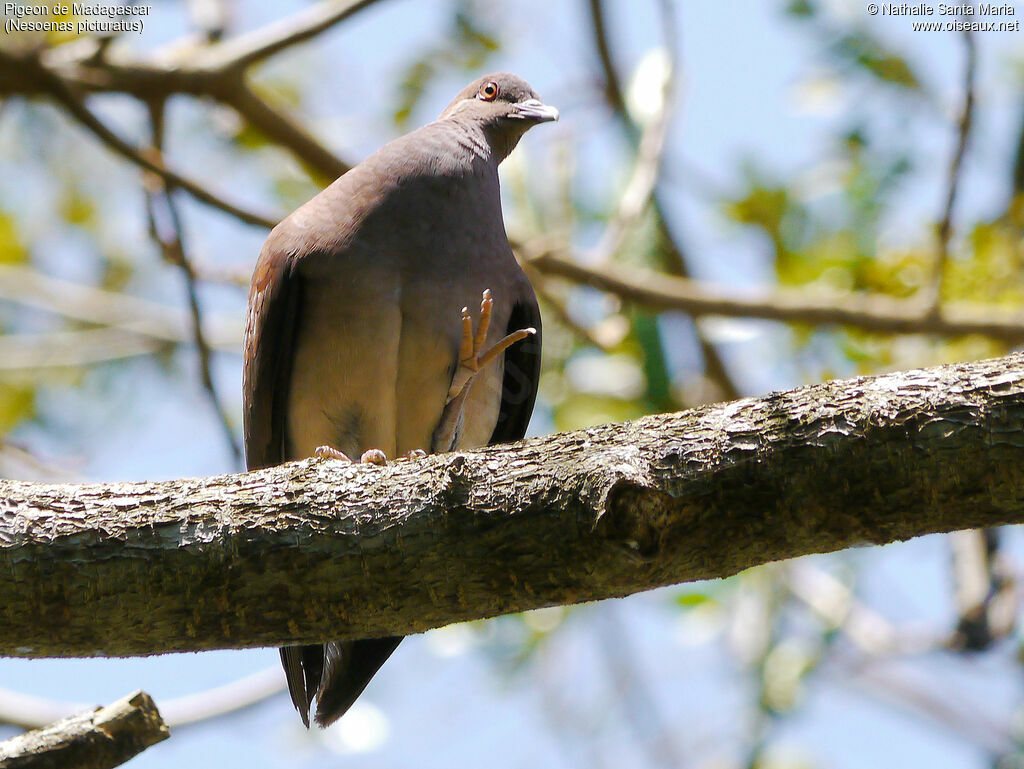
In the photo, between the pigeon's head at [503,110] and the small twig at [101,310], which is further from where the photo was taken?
the small twig at [101,310]

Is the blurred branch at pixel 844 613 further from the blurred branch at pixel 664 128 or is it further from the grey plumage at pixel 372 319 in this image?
the grey plumage at pixel 372 319

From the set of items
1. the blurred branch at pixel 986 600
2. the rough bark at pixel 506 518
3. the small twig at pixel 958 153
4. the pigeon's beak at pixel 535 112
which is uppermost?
the pigeon's beak at pixel 535 112

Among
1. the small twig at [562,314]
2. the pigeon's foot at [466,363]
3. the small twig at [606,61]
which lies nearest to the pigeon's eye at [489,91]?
the small twig at [562,314]

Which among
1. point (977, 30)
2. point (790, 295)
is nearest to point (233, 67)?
point (790, 295)

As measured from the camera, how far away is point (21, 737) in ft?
9.62

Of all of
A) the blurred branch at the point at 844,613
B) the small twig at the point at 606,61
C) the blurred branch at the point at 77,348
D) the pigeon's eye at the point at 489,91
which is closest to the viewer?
the pigeon's eye at the point at 489,91

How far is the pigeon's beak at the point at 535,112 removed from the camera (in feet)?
16.0

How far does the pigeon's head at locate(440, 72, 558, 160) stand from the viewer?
194 inches

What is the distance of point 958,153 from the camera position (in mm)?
4828

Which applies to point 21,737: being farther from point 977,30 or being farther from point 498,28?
point 498,28

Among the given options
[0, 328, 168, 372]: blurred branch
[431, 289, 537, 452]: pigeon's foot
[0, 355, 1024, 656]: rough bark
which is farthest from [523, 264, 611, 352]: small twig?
[0, 355, 1024, 656]: rough bark

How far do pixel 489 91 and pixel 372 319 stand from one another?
1.64 m

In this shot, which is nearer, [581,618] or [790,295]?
[790,295]

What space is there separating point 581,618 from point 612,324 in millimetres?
2598
